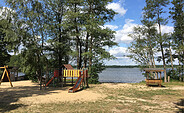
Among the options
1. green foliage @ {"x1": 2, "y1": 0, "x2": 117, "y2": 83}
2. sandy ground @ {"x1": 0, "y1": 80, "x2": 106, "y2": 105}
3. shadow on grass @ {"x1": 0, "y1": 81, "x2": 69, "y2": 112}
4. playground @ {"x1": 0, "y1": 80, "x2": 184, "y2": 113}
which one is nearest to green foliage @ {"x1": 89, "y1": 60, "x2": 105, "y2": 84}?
green foliage @ {"x1": 2, "y1": 0, "x2": 117, "y2": 83}

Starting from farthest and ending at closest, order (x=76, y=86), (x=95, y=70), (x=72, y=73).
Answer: (x=95, y=70) → (x=72, y=73) → (x=76, y=86)

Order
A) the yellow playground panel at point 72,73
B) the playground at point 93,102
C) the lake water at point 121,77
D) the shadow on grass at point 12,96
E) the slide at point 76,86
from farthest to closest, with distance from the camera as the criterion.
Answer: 1. the lake water at point 121,77
2. the yellow playground panel at point 72,73
3. the slide at point 76,86
4. the shadow on grass at point 12,96
5. the playground at point 93,102

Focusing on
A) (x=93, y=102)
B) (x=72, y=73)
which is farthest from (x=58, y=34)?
(x=93, y=102)

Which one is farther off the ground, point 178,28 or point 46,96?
point 178,28

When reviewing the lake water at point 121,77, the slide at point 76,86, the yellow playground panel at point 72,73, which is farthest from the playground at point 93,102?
the lake water at point 121,77

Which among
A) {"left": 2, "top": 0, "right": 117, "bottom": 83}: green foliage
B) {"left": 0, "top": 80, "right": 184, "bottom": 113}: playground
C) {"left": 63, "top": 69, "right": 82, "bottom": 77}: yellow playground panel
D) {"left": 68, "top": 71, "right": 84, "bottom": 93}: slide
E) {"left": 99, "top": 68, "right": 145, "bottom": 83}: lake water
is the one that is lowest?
{"left": 99, "top": 68, "right": 145, "bottom": 83}: lake water

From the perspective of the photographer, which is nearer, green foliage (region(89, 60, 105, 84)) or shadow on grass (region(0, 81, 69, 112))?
shadow on grass (region(0, 81, 69, 112))

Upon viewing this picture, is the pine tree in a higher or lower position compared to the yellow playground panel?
higher

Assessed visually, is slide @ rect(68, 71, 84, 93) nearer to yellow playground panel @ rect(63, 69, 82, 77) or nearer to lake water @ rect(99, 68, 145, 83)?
yellow playground panel @ rect(63, 69, 82, 77)

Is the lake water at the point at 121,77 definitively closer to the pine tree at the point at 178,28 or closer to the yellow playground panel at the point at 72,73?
the pine tree at the point at 178,28

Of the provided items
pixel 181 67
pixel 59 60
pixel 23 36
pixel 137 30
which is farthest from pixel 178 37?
pixel 23 36

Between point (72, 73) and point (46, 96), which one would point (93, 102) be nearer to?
point (46, 96)

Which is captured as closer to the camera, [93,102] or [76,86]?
[93,102]

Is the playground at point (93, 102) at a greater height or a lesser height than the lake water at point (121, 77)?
greater
